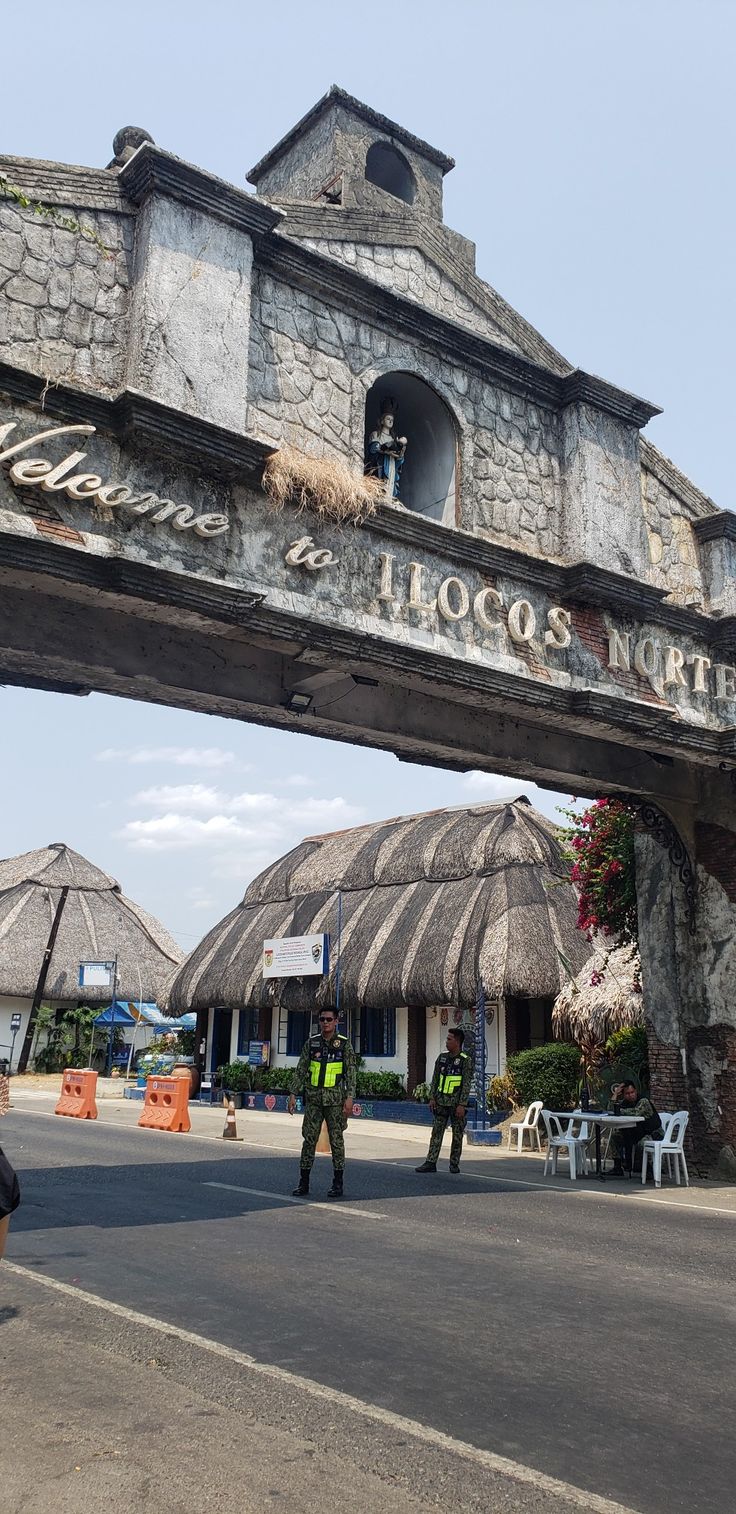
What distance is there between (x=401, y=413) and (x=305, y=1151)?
25.1 feet

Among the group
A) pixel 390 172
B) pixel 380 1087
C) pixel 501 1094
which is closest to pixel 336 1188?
pixel 390 172

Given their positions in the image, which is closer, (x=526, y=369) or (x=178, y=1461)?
(x=178, y=1461)

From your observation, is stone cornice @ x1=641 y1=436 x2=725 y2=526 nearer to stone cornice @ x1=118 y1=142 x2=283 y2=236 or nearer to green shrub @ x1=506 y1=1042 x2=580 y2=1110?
stone cornice @ x1=118 y1=142 x2=283 y2=236

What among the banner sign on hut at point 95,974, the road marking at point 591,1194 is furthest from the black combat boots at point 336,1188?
the banner sign on hut at point 95,974

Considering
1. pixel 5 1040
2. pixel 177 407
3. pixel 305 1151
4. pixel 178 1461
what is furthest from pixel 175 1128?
pixel 5 1040

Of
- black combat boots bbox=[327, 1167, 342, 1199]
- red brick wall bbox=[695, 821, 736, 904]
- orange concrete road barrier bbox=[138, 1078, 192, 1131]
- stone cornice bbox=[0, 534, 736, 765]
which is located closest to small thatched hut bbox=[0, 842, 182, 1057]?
orange concrete road barrier bbox=[138, 1078, 192, 1131]

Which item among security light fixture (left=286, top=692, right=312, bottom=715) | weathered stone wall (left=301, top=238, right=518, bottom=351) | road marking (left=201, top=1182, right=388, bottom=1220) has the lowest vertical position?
road marking (left=201, top=1182, right=388, bottom=1220)

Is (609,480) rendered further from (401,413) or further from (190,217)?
(190,217)

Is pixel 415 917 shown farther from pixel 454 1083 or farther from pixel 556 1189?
pixel 556 1189

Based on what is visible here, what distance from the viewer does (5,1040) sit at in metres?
44.3

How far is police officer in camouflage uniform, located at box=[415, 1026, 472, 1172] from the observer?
13.0 metres

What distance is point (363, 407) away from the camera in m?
10.5

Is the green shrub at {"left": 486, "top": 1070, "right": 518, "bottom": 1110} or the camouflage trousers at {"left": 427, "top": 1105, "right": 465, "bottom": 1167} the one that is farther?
the green shrub at {"left": 486, "top": 1070, "right": 518, "bottom": 1110}

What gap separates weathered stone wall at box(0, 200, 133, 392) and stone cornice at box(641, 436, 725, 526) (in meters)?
6.49
